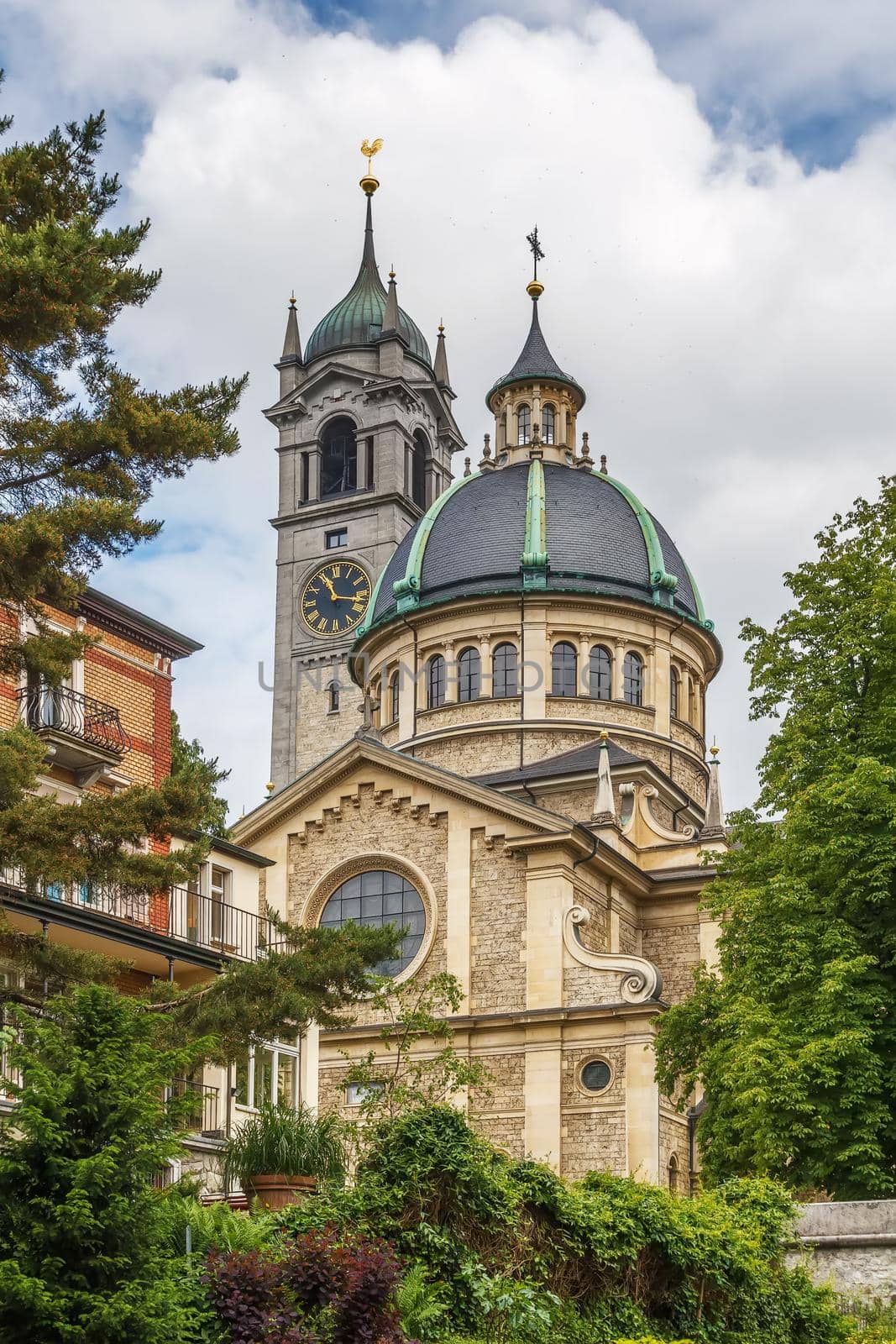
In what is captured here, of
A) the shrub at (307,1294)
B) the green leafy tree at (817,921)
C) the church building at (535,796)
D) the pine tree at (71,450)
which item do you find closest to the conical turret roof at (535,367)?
the church building at (535,796)

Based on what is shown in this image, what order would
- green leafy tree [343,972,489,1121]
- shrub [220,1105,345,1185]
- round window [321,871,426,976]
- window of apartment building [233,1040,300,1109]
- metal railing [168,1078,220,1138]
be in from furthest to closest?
round window [321,871,426,976]
green leafy tree [343,972,489,1121]
window of apartment building [233,1040,300,1109]
metal railing [168,1078,220,1138]
shrub [220,1105,345,1185]

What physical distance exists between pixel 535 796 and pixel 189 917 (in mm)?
15934

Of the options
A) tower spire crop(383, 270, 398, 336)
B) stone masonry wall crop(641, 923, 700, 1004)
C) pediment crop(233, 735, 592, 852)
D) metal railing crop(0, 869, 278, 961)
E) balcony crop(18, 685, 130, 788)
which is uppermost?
tower spire crop(383, 270, 398, 336)

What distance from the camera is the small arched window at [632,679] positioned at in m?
44.7

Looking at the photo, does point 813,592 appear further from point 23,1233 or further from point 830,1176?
point 23,1233

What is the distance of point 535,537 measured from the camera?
149ft

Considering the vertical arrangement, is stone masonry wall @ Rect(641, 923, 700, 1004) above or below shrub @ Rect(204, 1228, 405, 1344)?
above

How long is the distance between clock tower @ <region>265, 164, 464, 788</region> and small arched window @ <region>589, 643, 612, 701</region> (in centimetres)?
2094

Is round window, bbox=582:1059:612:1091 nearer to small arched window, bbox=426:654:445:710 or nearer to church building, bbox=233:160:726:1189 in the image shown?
church building, bbox=233:160:726:1189

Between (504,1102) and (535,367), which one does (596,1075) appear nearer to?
(504,1102)

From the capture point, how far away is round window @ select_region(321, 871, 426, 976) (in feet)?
122

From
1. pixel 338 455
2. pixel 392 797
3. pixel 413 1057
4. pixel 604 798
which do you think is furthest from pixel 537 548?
pixel 338 455

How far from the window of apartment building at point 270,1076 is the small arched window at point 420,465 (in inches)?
1948

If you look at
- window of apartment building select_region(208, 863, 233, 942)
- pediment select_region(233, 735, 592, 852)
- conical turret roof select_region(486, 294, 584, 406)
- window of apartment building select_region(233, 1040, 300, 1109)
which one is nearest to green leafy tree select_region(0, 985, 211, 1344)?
window of apartment building select_region(233, 1040, 300, 1109)
